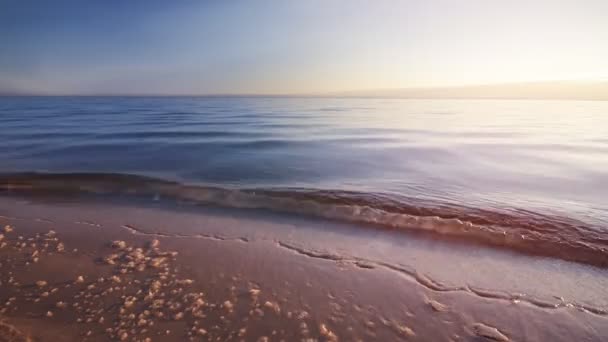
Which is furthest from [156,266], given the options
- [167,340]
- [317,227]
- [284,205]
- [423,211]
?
Result: [423,211]

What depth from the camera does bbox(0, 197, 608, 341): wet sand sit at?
2768 mm

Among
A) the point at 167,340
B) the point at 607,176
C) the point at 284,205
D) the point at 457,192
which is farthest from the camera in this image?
the point at 607,176

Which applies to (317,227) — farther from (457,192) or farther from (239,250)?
(457,192)

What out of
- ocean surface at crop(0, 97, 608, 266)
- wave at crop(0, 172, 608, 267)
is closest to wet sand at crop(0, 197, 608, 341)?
wave at crop(0, 172, 608, 267)

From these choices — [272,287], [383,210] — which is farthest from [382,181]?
[272,287]

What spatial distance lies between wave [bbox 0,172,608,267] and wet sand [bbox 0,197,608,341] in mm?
505

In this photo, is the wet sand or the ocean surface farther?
the ocean surface

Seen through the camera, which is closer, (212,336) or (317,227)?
(212,336)

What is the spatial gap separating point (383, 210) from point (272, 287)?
361cm

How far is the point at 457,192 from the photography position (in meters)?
7.62

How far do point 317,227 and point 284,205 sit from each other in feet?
4.81

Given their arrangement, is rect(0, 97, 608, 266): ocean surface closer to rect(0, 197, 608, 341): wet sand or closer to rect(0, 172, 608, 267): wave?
rect(0, 172, 608, 267): wave

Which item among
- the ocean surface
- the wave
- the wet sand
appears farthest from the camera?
the ocean surface

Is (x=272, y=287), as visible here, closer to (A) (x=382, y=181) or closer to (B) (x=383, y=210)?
(B) (x=383, y=210)
